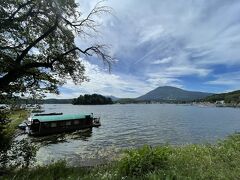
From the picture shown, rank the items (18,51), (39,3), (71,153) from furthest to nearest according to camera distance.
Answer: (71,153), (18,51), (39,3)

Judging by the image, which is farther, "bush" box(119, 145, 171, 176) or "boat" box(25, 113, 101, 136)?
"boat" box(25, 113, 101, 136)

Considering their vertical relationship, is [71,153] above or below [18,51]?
below

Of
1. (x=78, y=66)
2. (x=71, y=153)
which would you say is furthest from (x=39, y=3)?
(x=71, y=153)

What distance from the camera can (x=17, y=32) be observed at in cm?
1252

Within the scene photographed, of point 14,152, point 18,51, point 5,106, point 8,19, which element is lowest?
point 14,152

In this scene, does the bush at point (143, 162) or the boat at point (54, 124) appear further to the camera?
the boat at point (54, 124)

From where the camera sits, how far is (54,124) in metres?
53.3

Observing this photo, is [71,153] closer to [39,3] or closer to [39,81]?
[39,81]

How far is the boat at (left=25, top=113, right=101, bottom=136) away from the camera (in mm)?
50625

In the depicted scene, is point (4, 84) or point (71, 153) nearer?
point (4, 84)

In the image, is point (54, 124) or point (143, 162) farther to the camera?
point (54, 124)

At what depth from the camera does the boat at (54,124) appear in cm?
5062

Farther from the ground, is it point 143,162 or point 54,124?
point 54,124

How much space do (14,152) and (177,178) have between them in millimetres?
11258
